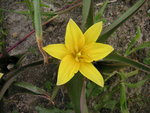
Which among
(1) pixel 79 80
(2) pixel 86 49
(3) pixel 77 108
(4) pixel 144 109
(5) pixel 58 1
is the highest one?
(5) pixel 58 1

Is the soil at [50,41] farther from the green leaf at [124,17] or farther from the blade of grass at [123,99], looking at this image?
the green leaf at [124,17]

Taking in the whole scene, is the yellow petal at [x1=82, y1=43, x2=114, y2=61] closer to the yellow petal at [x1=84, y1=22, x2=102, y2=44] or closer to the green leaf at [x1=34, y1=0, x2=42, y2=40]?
the yellow petal at [x1=84, y1=22, x2=102, y2=44]

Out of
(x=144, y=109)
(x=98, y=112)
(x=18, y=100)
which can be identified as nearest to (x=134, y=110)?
(x=144, y=109)

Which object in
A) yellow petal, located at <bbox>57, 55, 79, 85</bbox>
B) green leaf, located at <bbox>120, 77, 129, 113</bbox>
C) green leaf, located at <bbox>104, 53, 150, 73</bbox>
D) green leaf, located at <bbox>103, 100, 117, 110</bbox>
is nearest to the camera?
yellow petal, located at <bbox>57, 55, 79, 85</bbox>

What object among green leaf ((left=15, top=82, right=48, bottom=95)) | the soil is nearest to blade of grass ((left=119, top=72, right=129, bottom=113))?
the soil

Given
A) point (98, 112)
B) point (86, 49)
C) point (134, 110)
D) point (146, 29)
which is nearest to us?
point (86, 49)

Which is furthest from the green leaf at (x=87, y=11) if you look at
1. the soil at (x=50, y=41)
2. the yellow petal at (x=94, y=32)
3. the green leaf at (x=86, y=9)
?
the soil at (x=50, y=41)

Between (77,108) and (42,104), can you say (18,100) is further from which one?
(77,108)
